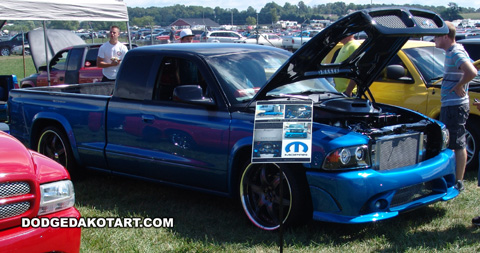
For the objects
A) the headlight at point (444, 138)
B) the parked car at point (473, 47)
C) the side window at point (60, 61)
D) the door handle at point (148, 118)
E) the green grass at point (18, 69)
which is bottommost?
the green grass at point (18, 69)

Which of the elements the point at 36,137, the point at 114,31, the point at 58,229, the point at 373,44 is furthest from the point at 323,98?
the point at 114,31

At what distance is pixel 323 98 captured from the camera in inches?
206

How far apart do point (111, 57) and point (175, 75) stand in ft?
13.3

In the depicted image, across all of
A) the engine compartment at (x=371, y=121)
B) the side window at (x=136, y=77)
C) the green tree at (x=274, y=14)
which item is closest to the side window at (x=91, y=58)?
the side window at (x=136, y=77)

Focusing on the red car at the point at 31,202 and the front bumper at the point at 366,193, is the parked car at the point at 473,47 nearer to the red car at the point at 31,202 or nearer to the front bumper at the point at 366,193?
the front bumper at the point at 366,193

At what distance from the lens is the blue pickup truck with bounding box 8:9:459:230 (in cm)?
429

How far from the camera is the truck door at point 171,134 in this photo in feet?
16.3

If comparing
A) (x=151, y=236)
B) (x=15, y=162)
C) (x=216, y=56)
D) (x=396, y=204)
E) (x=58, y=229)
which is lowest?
(x=151, y=236)

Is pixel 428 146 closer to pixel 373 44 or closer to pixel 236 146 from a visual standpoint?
pixel 373 44

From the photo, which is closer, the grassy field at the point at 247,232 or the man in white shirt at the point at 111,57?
the grassy field at the point at 247,232

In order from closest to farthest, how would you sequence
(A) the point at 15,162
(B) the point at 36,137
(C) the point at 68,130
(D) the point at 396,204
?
(A) the point at 15,162 → (D) the point at 396,204 → (C) the point at 68,130 → (B) the point at 36,137

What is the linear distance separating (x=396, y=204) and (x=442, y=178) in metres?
0.61

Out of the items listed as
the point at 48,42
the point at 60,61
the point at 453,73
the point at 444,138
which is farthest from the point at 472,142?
the point at 48,42

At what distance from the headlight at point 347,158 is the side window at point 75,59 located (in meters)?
8.92
